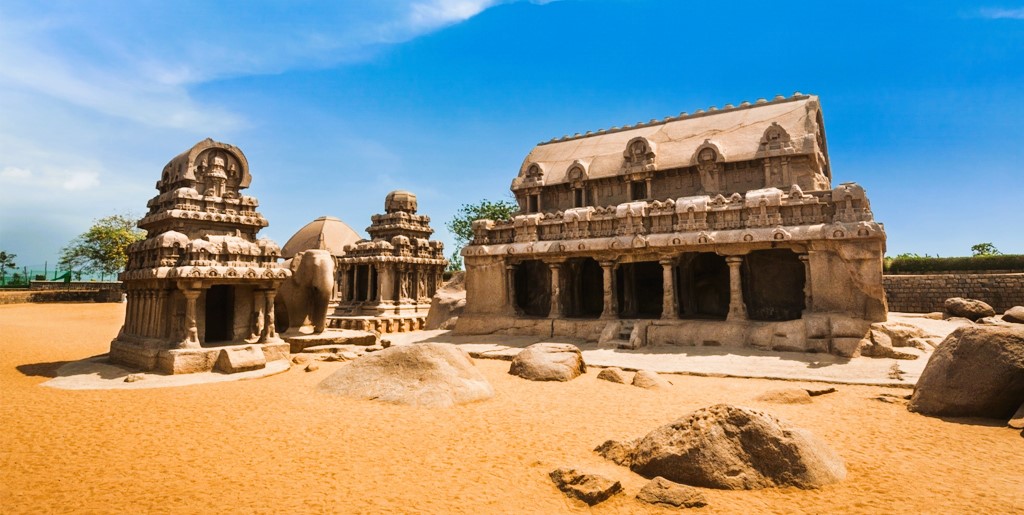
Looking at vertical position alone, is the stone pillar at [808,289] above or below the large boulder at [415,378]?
above

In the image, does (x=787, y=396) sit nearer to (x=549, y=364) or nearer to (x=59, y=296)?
(x=549, y=364)

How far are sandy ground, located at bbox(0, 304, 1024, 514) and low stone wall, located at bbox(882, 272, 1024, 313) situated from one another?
65.3 ft

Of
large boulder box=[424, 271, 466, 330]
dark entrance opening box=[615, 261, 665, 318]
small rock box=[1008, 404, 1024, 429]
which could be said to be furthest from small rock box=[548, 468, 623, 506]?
large boulder box=[424, 271, 466, 330]

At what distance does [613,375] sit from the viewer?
11.1 m

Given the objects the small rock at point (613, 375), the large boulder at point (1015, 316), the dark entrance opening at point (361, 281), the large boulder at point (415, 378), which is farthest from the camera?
the dark entrance opening at point (361, 281)

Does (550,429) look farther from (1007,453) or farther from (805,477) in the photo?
(1007,453)

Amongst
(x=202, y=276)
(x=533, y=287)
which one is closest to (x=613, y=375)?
(x=202, y=276)

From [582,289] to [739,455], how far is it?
51.7ft

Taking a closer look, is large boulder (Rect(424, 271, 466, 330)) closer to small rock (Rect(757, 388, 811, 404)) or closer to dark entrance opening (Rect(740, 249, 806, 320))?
dark entrance opening (Rect(740, 249, 806, 320))

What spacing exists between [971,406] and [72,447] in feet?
42.2

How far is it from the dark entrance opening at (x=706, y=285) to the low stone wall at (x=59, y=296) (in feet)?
140

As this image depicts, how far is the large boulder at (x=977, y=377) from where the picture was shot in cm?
742

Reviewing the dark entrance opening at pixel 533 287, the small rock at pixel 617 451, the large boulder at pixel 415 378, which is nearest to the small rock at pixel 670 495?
the small rock at pixel 617 451

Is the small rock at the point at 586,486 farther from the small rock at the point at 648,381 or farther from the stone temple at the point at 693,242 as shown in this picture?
the stone temple at the point at 693,242
